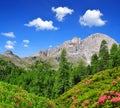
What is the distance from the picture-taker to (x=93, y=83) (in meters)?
42.1

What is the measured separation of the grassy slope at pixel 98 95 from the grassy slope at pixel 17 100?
13.7ft

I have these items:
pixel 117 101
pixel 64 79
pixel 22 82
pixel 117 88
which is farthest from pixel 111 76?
pixel 22 82

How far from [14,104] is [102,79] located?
20.2 meters

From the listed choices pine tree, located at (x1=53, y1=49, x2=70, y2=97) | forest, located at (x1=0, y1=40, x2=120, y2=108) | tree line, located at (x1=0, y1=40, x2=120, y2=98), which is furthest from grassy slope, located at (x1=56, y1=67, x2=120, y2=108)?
tree line, located at (x1=0, y1=40, x2=120, y2=98)

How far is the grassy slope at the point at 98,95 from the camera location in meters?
29.2

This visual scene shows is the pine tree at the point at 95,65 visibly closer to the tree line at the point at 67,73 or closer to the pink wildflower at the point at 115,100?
the tree line at the point at 67,73

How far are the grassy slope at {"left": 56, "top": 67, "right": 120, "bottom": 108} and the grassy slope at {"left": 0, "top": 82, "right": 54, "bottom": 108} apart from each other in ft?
13.7

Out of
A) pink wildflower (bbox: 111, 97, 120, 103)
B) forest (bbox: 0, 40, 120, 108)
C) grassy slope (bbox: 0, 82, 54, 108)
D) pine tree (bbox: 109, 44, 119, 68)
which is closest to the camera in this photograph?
grassy slope (bbox: 0, 82, 54, 108)

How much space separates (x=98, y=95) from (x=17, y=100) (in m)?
9.68

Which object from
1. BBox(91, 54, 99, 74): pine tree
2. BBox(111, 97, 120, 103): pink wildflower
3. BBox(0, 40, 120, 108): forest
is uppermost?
BBox(91, 54, 99, 74): pine tree

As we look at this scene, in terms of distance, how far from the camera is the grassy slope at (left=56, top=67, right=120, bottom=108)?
29.2 meters

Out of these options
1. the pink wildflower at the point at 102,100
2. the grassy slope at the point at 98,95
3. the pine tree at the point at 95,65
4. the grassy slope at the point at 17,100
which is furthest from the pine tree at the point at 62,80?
the pink wildflower at the point at 102,100

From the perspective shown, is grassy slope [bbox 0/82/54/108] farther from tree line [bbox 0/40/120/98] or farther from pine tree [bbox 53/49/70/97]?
tree line [bbox 0/40/120/98]

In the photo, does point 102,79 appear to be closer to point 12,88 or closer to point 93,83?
point 93,83
